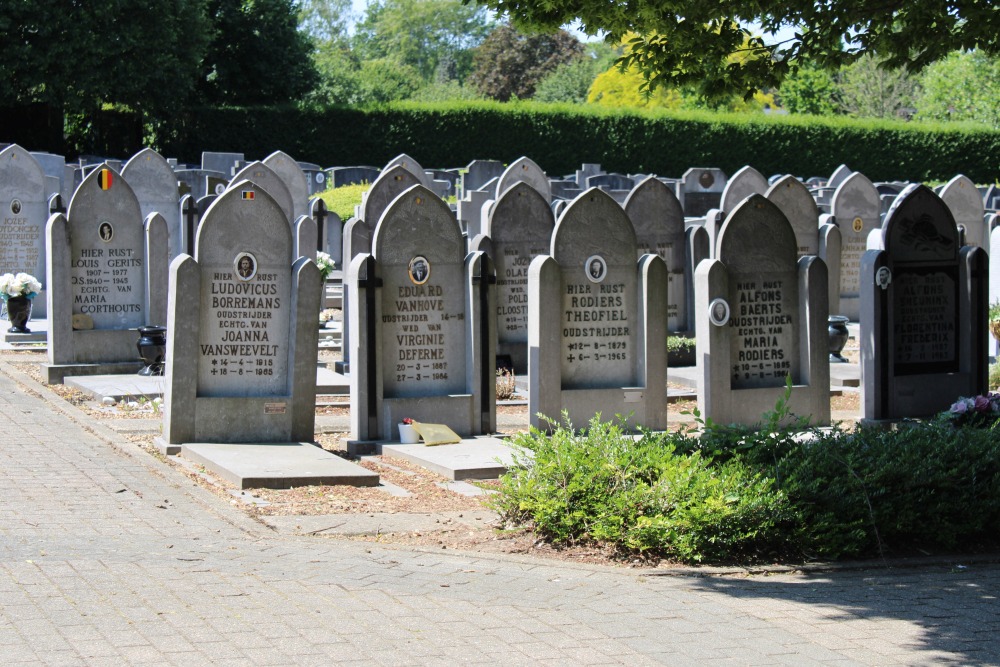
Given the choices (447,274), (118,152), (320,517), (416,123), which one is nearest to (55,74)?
(118,152)

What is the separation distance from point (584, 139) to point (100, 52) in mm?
17875

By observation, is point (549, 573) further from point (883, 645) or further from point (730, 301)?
point (730, 301)

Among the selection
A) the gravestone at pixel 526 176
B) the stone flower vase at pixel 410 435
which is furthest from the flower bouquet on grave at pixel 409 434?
the gravestone at pixel 526 176

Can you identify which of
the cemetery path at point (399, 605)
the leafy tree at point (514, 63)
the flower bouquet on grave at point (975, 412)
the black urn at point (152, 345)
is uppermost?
the leafy tree at point (514, 63)

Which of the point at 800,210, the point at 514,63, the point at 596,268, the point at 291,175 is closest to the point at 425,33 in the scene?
the point at 514,63

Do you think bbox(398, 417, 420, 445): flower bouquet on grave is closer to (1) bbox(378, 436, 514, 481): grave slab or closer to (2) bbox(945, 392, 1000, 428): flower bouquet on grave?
(1) bbox(378, 436, 514, 481): grave slab

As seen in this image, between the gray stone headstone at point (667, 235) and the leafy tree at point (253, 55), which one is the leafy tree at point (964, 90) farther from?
the gray stone headstone at point (667, 235)

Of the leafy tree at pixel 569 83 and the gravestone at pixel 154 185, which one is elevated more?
the leafy tree at pixel 569 83

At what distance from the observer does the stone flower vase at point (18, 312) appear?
1612cm

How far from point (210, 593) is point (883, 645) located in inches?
123

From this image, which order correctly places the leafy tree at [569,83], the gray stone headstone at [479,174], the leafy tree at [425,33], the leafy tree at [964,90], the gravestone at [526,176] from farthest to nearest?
the leafy tree at [425,33]
the leafy tree at [569,83]
the leafy tree at [964,90]
the gray stone headstone at [479,174]
the gravestone at [526,176]

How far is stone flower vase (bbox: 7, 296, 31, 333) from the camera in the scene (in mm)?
16125

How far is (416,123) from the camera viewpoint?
46312 mm

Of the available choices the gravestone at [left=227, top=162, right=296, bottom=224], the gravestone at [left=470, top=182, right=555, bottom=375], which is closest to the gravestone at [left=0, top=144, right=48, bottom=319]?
the gravestone at [left=227, top=162, right=296, bottom=224]
